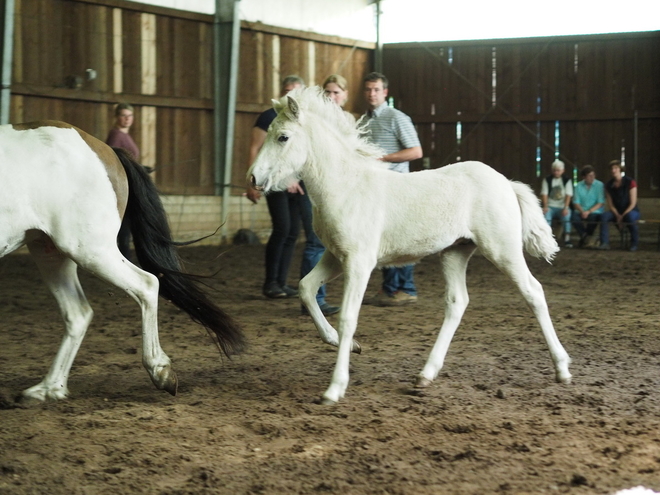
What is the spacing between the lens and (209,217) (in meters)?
13.9

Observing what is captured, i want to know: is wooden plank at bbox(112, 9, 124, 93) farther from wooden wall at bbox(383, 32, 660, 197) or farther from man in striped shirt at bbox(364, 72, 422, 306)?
man in striped shirt at bbox(364, 72, 422, 306)

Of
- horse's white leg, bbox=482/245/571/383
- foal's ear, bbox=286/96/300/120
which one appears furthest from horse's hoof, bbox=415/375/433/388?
foal's ear, bbox=286/96/300/120

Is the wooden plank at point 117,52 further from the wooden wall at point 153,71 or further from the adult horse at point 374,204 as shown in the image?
the adult horse at point 374,204

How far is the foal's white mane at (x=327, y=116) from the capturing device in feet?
14.3

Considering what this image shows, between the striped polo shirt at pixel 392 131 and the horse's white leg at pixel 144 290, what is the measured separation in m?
2.91

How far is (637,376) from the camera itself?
4.46 metres

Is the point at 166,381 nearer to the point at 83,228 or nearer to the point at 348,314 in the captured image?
the point at 83,228

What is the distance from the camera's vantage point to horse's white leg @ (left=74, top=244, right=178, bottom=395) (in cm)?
396

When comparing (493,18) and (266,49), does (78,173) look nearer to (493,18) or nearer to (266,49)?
(266,49)

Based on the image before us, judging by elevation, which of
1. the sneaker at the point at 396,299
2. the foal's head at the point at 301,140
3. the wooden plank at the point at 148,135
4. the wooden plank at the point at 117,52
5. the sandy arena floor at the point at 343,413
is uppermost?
the wooden plank at the point at 117,52

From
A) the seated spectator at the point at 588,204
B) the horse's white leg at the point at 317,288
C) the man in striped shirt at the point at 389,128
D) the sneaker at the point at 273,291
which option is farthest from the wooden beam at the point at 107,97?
the horse's white leg at the point at 317,288

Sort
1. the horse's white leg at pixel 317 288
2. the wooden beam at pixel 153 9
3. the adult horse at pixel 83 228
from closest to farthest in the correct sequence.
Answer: the adult horse at pixel 83 228, the horse's white leg at pixel 317 288, the wooden beam at pixel 153 9

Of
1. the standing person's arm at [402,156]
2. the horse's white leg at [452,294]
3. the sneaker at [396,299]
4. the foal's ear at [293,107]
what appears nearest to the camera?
the foal's ear at [293,107]

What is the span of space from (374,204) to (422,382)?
97 centimetres
